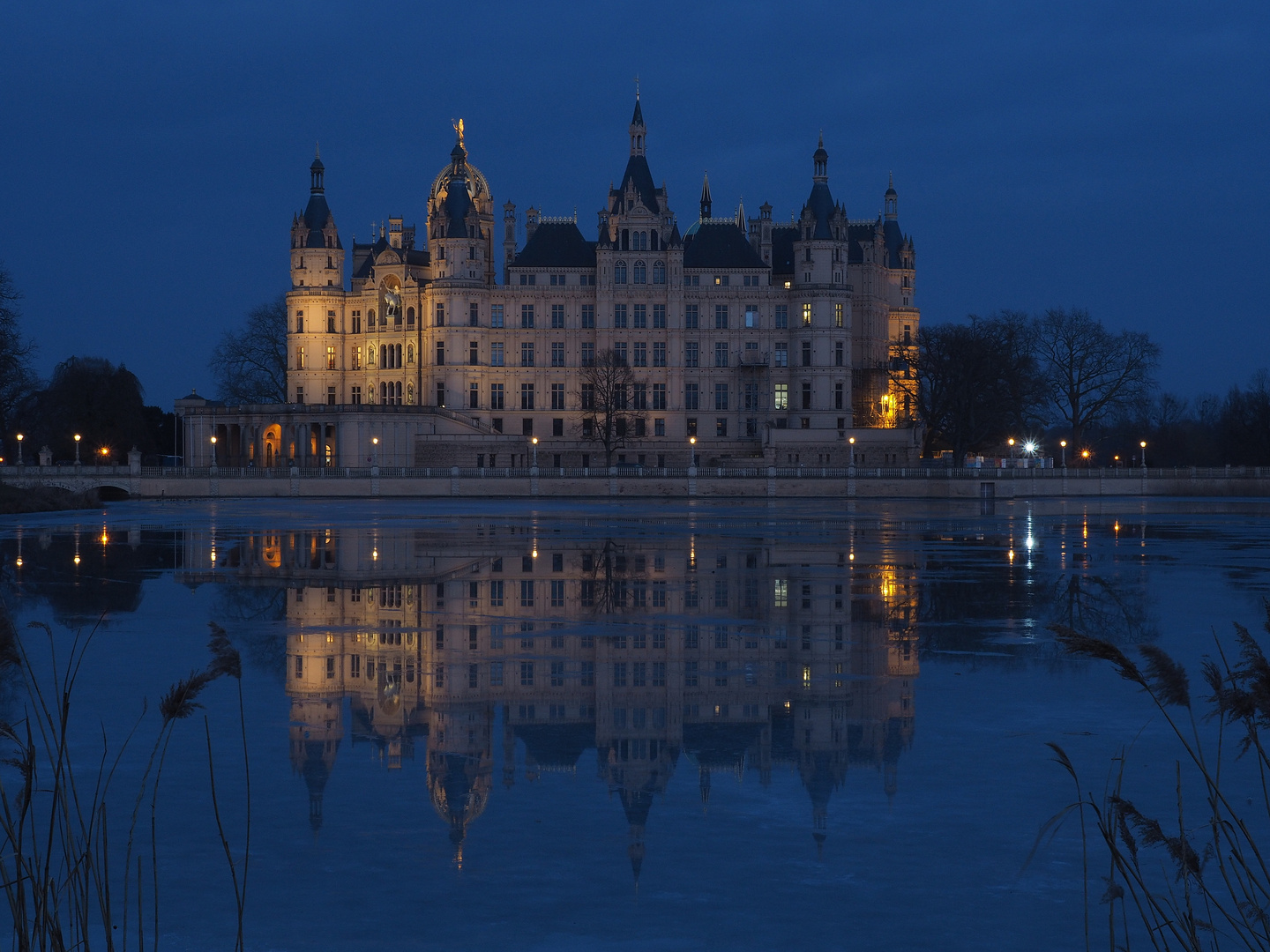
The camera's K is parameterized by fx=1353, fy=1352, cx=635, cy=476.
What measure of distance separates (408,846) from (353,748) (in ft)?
9.04

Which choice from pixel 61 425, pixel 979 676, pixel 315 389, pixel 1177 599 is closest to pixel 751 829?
pixel 979 676

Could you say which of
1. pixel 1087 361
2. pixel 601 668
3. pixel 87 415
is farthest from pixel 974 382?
pixel 601 668

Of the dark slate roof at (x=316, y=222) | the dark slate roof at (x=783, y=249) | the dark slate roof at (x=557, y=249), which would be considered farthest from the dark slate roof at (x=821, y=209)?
the dark slate roof at (x=316, y=222)

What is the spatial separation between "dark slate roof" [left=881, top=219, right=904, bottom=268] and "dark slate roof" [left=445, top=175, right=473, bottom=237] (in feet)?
106

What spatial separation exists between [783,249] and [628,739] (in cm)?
8509

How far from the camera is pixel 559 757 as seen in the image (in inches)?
419

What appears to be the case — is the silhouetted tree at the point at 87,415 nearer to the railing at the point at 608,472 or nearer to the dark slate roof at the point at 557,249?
the railing at the point at 608,472

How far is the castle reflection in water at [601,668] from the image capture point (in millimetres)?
10531

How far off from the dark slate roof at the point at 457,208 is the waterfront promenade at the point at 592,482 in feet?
73.5

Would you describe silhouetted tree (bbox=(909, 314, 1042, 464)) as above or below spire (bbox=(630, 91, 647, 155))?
below

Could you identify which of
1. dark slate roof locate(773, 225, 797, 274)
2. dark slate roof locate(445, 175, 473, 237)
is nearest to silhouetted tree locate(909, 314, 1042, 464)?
dark slate roof locate(773, 225, 797, 274)

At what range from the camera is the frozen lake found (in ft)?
24.1

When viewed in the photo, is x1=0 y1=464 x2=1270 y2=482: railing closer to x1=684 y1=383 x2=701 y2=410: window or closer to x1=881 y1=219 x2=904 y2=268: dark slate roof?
x1=684 y1=383 x2=701 y2=410: window

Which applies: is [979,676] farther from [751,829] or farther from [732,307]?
[732,307]
